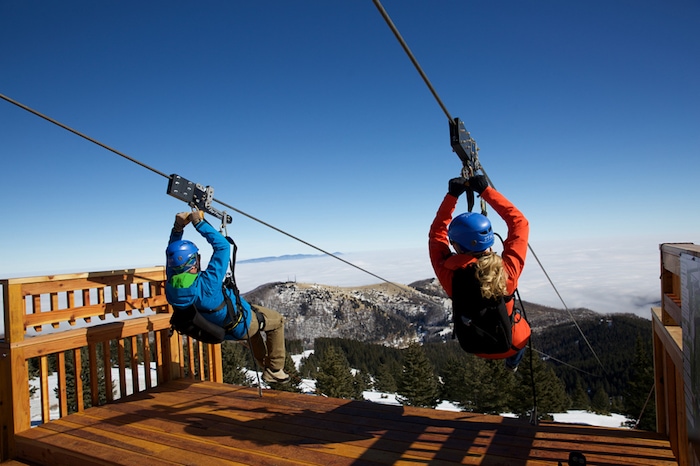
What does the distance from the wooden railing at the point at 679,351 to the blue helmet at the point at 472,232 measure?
1156 mm

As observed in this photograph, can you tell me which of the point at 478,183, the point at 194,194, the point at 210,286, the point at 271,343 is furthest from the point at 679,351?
the point at 194,194

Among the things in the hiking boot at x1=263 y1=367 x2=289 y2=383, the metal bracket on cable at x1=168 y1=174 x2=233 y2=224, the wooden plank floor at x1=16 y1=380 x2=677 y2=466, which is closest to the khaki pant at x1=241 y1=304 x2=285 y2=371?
the hiking boot at x1=263 y1=367 x2=289 y2=383

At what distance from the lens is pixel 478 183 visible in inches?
134

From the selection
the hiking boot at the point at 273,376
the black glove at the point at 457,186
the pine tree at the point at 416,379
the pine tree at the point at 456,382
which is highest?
the black glove at the point at 457,186

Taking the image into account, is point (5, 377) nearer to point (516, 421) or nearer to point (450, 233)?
point (450, 233)

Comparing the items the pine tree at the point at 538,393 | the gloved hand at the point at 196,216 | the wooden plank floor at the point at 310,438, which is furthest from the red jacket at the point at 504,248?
the pine tree at the point at 538,393

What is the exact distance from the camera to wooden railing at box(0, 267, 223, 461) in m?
4.09

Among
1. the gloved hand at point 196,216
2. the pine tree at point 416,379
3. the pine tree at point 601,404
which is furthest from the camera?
the pine tree at point 601,404

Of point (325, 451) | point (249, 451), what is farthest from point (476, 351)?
point (249, 451)

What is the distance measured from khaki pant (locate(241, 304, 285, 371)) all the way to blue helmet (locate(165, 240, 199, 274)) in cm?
142

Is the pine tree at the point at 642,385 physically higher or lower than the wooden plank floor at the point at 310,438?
lower

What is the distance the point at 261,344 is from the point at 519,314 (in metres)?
3.55

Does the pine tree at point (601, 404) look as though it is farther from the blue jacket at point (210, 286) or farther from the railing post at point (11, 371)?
the railing post at point (11, 371)

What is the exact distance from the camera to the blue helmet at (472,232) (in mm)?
3104
